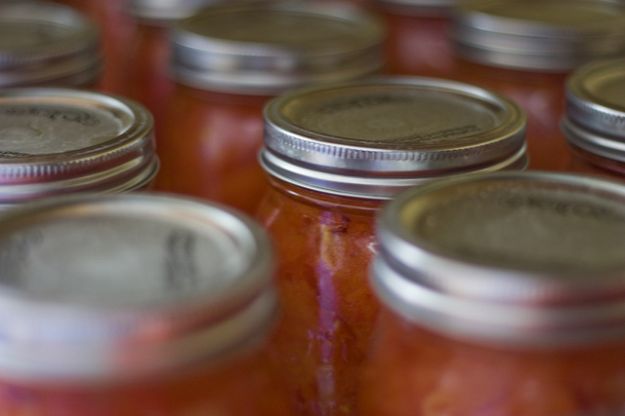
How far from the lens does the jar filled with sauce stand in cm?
98

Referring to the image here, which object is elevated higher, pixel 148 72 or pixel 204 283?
pixel 204 283

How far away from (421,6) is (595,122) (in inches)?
20.5

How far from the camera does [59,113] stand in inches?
32.2

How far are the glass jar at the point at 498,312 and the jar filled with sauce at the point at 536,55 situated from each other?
0.40 meters

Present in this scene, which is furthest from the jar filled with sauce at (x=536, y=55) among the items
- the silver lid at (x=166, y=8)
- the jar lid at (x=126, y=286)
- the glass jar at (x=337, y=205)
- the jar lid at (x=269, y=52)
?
the jar lid at (x=126, y=286)

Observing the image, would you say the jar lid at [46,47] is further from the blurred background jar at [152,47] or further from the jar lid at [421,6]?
the jar lid at [421,6]

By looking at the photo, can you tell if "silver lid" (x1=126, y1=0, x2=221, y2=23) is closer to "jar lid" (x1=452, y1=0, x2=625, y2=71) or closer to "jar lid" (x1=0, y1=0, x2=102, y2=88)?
"jar lid" (x1=0, y1=0, x2=102, y2=88)

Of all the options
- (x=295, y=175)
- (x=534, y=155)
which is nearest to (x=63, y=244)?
(x=295, y=175)

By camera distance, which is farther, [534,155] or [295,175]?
[534,155]

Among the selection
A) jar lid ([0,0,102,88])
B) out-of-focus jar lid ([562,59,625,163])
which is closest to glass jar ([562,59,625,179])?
out-of-focus jar lid ([562,59,625,163])

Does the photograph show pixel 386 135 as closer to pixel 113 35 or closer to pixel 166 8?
pixel 166 8

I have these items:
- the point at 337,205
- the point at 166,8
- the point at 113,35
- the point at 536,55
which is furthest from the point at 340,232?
the point at 113,35

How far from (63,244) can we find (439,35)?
82cm

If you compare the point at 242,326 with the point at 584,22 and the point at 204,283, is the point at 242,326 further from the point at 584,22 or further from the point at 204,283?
the point at 584,22
